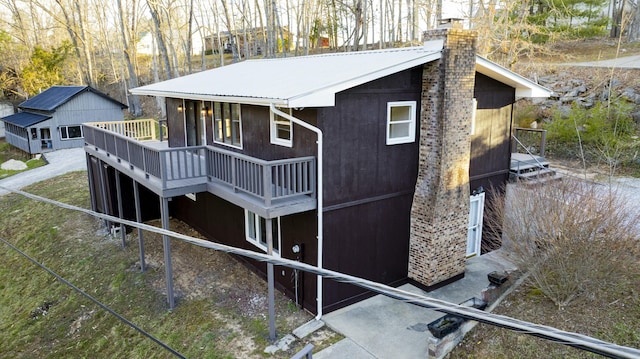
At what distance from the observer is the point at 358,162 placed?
9695 millimetres

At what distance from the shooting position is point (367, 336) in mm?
8859

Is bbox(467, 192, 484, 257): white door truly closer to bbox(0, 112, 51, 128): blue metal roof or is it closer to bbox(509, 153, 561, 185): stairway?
bbox(509, 153, 561, 185): stairway

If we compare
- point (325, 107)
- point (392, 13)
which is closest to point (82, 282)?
point (325, 107)

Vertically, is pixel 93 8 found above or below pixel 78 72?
above

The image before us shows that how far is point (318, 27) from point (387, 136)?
119 ft

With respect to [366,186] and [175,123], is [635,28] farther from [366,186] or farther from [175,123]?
[175,123]

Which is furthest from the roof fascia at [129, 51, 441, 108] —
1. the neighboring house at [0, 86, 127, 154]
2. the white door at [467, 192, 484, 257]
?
the neighboring house at [0, 86, 127, 154]

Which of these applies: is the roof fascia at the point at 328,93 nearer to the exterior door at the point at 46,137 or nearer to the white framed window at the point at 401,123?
the white framed window at the point at 401,123

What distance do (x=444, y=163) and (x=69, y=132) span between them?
3018 cm

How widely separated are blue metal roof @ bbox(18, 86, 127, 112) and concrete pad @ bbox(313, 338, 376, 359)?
29.3 m

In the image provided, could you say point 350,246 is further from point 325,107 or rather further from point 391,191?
point 325,107

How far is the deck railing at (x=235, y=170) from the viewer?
8805 millimetres

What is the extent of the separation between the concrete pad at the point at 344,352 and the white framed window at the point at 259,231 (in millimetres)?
2962

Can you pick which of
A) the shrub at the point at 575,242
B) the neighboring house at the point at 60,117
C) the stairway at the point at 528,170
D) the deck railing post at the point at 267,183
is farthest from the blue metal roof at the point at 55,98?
the shrub at the point at 575,242
